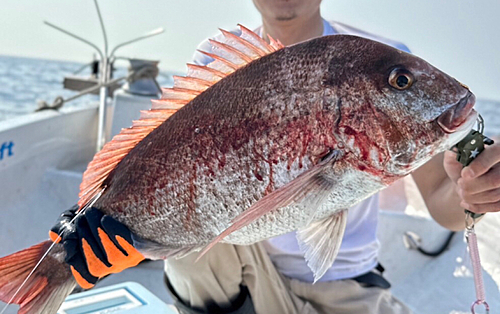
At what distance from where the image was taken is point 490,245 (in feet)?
9.03

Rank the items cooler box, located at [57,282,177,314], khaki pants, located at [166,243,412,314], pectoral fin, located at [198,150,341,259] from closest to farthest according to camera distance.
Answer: pectoral fin, located at [198,150,341,259]
cooler box, located at [57,282,177,314]
khaki pants, located at [166,243,412,314]

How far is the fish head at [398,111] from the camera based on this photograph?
1116 millimetres

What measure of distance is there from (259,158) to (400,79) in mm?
370

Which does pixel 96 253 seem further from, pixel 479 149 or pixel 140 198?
pixel 479 149

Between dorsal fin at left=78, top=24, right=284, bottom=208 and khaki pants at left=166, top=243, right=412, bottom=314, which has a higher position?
dorsal fin at left=78, top=24, right=284, bottom=208

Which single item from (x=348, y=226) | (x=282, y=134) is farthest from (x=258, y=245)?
(x=282, y=134)

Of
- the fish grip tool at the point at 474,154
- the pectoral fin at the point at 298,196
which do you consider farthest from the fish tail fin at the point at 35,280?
the fish grip tool at the point at 474,154

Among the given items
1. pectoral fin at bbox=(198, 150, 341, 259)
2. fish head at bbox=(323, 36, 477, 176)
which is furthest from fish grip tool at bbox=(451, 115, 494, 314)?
pectoral fin at bbox=(198, 150, 341, 259)

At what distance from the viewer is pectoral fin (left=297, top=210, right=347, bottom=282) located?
1.32 metres

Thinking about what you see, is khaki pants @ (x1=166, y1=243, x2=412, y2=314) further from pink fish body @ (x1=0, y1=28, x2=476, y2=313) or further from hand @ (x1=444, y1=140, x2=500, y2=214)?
hand @ (x1=444, y1=140, x2=500, y2=214)

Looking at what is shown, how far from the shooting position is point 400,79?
45.1 inches

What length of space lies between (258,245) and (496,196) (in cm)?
96

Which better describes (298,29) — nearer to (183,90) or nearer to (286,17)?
(286,17)

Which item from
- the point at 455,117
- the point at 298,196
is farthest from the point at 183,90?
the point at 455,117
